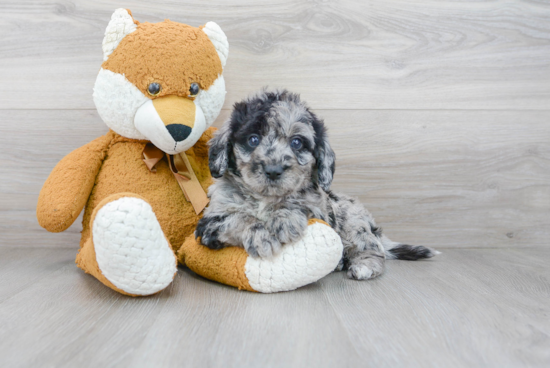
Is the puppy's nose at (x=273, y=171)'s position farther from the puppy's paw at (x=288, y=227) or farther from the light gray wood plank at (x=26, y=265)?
the light gray wood plank at (x=26, y=265)

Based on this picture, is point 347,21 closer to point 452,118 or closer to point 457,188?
point 452,118

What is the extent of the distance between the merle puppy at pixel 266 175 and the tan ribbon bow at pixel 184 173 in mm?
83

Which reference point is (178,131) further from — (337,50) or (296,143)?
(337,50)

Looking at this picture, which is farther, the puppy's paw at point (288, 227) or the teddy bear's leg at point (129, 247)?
the puppy's paw at point (288, 227)

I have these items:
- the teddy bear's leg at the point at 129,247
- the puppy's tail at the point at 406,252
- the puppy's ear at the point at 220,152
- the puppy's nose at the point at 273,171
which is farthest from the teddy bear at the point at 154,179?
the puppy's tail at the point at 406,252

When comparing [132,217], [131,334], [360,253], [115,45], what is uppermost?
[115,45]

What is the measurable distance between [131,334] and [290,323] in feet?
1.34

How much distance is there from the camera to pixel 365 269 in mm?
1495

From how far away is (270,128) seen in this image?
4.23 feet

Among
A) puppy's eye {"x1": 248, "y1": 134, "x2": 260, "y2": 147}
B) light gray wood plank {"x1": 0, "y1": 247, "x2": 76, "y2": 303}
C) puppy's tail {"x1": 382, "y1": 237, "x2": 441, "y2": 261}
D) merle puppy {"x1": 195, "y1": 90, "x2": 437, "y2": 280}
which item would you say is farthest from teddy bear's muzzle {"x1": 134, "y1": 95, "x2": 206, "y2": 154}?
puppy's tail {"x1": 382, "y1": 237, "x2": 441, "y2": 261}

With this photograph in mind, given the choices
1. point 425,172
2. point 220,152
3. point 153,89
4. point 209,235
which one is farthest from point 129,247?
point 425,172

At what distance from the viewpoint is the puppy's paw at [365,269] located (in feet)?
4.89

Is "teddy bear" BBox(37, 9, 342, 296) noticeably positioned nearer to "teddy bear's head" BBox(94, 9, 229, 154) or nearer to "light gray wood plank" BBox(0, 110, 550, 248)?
"teddy bear's head" BBox(94, 9, 229, 154)

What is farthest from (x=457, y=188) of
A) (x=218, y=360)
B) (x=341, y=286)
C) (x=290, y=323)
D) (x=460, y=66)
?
(x=218, y=360)
